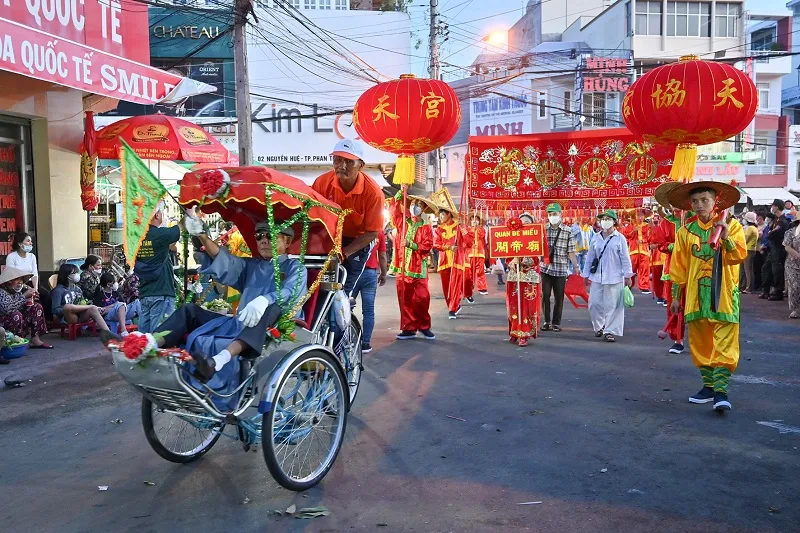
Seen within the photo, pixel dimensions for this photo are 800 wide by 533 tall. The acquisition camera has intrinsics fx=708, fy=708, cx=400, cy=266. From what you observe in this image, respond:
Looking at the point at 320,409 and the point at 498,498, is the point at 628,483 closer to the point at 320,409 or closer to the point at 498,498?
the point at 498,498

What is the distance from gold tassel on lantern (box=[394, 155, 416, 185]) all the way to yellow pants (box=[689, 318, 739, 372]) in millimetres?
4771

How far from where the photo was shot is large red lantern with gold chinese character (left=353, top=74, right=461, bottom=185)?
368 inches

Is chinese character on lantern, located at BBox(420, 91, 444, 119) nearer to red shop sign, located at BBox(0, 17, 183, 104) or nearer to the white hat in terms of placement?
the white hat

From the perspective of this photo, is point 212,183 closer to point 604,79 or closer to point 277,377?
point 277,377

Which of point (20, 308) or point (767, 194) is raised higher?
point (767, 194)

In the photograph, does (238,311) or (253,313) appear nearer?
(253,313)

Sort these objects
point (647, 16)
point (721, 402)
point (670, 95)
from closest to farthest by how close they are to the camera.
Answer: point (721, 402)
point (670, 95)
point (647, 16)

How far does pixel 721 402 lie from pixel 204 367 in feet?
14.4

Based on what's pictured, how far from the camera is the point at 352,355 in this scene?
617cm

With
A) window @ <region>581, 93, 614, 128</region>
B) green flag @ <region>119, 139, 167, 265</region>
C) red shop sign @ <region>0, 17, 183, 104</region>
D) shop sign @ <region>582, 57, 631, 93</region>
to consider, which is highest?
shop sign @ <region>582, 57, 631, 93</region>

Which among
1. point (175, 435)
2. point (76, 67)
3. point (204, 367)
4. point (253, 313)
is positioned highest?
point (76, 67)

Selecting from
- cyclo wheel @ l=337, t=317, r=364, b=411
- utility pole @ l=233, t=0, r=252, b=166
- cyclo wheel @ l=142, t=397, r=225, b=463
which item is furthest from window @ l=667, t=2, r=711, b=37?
cyclo wheel @ l=142, t=397, r=225, b=463

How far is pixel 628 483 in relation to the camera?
4395 millimetres

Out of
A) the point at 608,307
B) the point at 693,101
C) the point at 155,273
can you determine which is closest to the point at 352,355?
the point at 155,273
